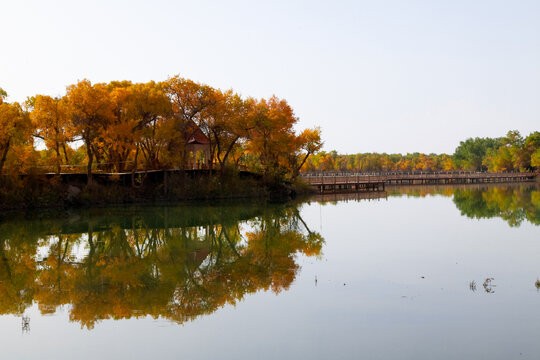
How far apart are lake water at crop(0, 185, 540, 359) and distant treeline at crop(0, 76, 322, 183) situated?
618 inches

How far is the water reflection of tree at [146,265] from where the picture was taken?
11.6 m

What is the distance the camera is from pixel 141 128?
42656mm

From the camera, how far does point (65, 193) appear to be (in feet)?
127

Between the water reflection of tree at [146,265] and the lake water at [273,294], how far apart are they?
7 cm

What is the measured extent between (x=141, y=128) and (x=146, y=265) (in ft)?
93.2

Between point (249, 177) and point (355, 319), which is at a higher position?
point (249, 177)

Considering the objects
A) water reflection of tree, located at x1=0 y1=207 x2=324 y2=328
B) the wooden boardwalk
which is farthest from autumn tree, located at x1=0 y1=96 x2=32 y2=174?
the wooden boardwalk

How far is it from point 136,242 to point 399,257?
10.9m

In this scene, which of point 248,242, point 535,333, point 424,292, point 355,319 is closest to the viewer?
point 535,333

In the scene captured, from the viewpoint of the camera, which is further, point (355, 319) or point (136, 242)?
point (136, 242)

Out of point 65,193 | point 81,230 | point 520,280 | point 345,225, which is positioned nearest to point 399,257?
point 520,280

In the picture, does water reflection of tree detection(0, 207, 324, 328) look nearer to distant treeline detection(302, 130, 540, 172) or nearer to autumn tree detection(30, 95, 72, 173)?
autumn tree detection(30, 95, 72, 173)

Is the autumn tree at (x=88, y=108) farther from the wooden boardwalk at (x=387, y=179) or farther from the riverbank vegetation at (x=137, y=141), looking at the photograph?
the wooden boardwalk at (x=387, y=179)

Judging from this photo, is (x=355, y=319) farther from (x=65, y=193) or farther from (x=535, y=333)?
(x=65, y=193)
